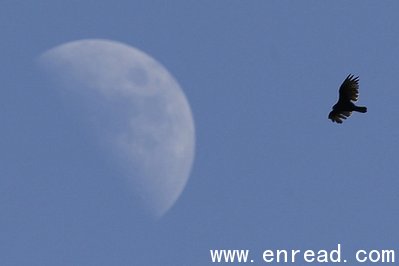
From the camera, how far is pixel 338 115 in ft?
232

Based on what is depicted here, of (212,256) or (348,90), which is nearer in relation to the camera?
(348,90)

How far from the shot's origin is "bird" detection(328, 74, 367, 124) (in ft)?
229

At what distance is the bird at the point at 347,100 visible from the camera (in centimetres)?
6981

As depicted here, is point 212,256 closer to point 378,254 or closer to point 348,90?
point 378,254

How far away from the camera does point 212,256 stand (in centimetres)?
8112

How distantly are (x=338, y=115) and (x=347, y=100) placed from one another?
3.38 ft

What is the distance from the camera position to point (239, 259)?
80.1 meters

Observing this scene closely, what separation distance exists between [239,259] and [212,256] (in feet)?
6.03

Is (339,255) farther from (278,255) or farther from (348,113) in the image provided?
(348,113)

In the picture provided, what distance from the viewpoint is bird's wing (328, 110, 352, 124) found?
70.6 m

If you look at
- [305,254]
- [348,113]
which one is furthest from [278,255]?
[348,113]

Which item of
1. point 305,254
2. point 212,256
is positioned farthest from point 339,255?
point 212,256

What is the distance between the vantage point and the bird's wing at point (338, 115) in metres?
70.6

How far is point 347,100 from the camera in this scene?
2761 inches
